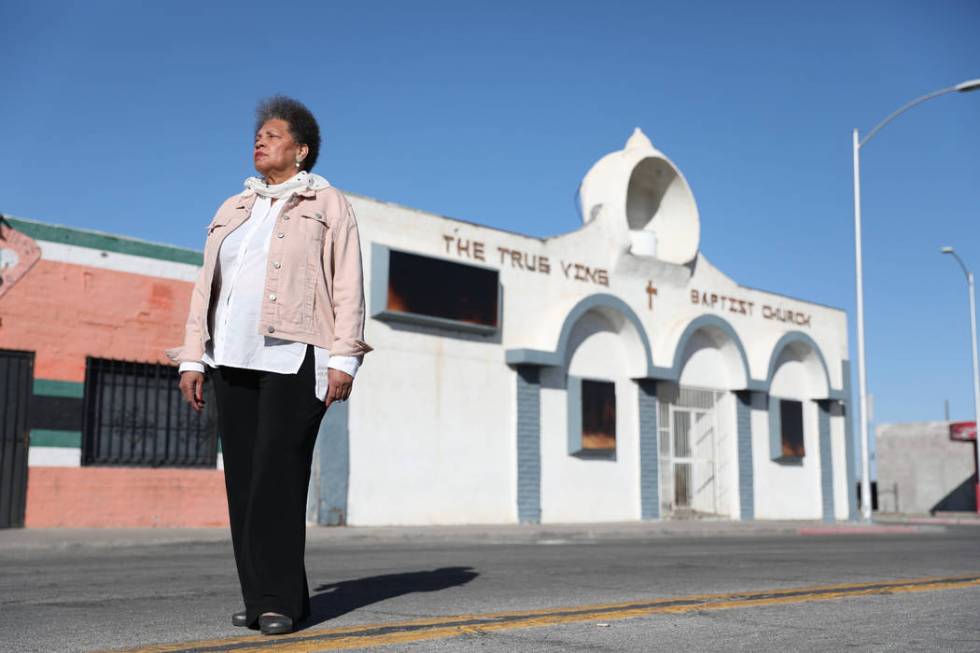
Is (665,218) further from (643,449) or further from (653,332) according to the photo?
(643,449)

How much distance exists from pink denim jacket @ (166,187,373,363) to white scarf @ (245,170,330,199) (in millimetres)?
31

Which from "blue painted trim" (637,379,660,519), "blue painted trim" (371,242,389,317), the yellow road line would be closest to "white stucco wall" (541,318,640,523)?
"blue painted trim" (637,379,660,519)

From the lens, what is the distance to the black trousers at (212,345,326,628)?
3922mm

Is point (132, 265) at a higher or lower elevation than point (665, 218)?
lower

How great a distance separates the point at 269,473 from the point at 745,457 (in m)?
23.1

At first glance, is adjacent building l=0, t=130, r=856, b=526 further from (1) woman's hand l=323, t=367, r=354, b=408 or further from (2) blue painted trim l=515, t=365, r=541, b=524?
(1) woman's hand l=323, t=367, r=354, b=408

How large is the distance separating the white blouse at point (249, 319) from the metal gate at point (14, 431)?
11742 mm

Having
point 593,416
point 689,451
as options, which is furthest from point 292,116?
point 689,451

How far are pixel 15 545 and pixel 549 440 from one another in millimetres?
11758

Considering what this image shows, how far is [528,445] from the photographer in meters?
20.3

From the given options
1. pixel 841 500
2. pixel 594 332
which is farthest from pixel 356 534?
pixel 841 500

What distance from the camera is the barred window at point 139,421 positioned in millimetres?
15203

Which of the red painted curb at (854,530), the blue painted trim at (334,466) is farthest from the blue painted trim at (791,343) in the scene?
the blue painted trim at (334,466)

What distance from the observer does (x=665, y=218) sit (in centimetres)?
2581
